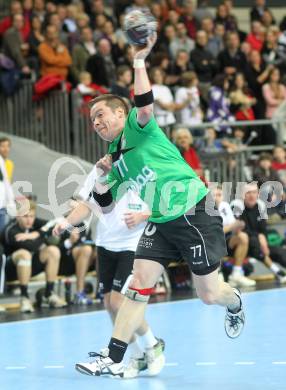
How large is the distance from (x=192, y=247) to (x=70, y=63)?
34.2 ft

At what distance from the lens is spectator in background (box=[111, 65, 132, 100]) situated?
1697 centimetres

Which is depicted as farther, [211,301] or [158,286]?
[158,286]

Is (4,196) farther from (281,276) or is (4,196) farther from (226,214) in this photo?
(281,276)

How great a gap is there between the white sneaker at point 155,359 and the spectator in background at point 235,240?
6.56 meters

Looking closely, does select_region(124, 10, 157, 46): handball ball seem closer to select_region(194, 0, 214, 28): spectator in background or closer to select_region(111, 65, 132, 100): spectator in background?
select_region(111, 65, 132, 100): spectator in background

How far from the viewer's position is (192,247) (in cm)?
865

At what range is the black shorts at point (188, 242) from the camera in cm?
864

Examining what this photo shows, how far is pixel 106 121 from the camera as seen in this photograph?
8758 millimetres

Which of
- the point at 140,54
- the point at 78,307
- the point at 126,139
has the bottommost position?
the point at 78,307

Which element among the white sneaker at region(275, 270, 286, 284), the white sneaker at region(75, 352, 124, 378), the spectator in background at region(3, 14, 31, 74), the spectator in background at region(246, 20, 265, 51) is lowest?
the white sneaker at region(275, 270, 286, 284)

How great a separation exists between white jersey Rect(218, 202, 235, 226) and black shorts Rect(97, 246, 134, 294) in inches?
243

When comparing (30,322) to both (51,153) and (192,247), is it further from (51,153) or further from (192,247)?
(51,153)

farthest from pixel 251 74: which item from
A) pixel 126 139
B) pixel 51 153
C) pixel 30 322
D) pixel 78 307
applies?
pixel 126 139

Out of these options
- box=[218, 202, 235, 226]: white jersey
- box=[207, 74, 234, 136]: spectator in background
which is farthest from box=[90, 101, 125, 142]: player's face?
box=[207, 74, 234, 136]: spectator in background
